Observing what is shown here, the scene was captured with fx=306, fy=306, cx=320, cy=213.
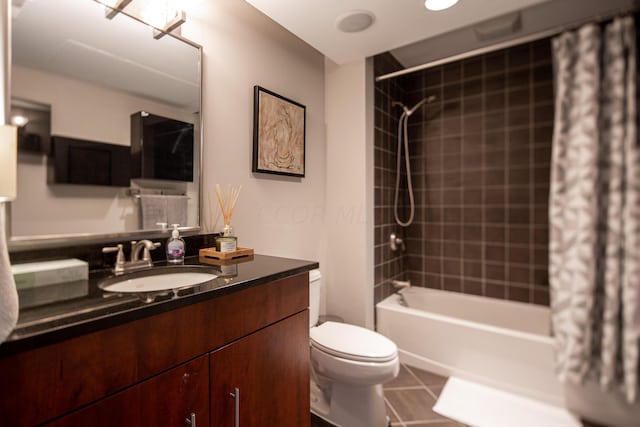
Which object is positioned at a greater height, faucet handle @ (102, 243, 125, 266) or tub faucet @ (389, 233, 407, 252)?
faucet handle @ (102, 243, 125, 266)

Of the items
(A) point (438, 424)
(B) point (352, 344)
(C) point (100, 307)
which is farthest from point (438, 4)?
(A) point (438, 424)

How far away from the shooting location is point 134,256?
3.58 ft

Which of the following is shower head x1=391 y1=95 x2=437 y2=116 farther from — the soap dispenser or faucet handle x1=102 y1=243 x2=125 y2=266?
faucet handle x1=102 y1=243 x2=125 y2=266

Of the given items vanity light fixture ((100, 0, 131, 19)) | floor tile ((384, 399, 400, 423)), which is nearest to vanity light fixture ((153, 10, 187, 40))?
vanity light fixture ((100, 0, 131, 19))

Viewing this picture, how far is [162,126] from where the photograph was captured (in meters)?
1.21

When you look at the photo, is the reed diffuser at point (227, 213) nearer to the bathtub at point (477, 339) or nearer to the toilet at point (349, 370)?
the toilet at point (349, 370)

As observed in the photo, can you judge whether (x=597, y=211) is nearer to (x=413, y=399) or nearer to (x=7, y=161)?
(x=413, y=399)

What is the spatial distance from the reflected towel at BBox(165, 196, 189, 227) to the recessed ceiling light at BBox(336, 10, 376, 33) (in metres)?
1.18

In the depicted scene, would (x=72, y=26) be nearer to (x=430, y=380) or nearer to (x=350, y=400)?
(x=350, y=400)

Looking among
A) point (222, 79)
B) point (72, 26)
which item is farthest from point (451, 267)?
point (72, 26)

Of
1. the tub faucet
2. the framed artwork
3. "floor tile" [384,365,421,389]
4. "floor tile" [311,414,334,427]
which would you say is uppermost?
the framed artwork

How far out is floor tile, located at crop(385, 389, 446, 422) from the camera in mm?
1590

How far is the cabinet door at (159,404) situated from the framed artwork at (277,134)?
1.05 meters

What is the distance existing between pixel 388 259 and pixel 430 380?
0.83m
